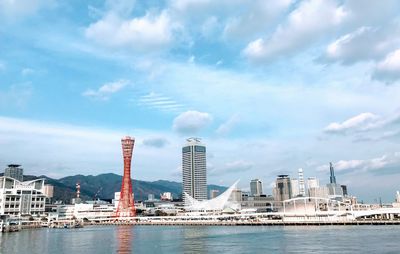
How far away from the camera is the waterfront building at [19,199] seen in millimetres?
83688

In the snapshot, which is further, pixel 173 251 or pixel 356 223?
pixel 356 223

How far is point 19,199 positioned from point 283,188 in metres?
125

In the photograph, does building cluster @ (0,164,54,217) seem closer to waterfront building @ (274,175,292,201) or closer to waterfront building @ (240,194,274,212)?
waterfront building @ (240,194,274,212)

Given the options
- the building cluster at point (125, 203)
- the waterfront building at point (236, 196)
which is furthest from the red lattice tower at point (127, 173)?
the waterfront building at point (236, 196)

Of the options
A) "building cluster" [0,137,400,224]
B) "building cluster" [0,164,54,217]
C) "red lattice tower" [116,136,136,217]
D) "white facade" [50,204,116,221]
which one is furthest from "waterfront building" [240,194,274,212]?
"building cluster" [0,164,54,217]

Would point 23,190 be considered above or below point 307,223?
above

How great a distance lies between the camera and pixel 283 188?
607 ft

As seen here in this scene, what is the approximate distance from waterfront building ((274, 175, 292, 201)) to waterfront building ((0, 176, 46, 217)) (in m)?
112

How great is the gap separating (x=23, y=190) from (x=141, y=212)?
204 ft

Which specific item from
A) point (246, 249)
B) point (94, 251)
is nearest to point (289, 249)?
point (246, 249)

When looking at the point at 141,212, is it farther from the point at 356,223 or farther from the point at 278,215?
the point at 356,223

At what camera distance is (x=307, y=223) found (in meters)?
74.6

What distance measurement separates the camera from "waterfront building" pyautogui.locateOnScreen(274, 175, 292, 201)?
18025 cm

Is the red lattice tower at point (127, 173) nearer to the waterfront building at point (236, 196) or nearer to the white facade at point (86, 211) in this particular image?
the white facade at point (86, 211)
